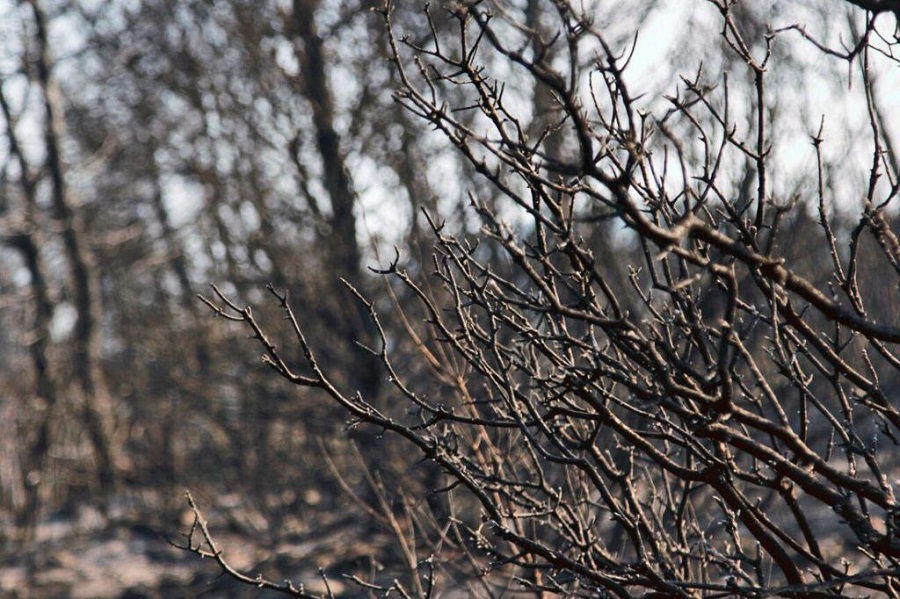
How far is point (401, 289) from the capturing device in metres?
9.01

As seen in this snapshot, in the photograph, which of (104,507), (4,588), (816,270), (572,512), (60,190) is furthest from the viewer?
(60,190)

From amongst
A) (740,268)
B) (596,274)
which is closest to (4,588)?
(740,268)

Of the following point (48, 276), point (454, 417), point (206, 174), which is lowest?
point (454, 417)

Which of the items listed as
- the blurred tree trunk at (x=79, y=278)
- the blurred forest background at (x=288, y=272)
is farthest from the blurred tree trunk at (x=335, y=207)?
the blurred tree trunk at (x=79, y=278)

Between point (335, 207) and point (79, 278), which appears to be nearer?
point (335, 207)

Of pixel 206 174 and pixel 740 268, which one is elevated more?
pixel 206 174

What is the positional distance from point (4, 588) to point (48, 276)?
7117mm

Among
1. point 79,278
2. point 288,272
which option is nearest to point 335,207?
point 288,272

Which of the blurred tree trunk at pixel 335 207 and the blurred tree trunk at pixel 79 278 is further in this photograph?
the blurred tree trunk at pixel 79 278

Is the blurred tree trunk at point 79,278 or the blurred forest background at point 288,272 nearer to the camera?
the blurred forest background at point 288,272

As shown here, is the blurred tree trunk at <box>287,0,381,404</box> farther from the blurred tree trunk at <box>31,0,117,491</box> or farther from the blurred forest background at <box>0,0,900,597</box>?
the blurred tree trunk at <box>31,0,117,491</box>

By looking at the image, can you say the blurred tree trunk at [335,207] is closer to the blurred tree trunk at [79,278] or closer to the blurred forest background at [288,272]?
the blurred forest background at [288,272]

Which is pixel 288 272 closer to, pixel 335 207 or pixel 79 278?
pixel 335 207

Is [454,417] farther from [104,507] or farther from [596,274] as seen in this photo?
[104,507]
